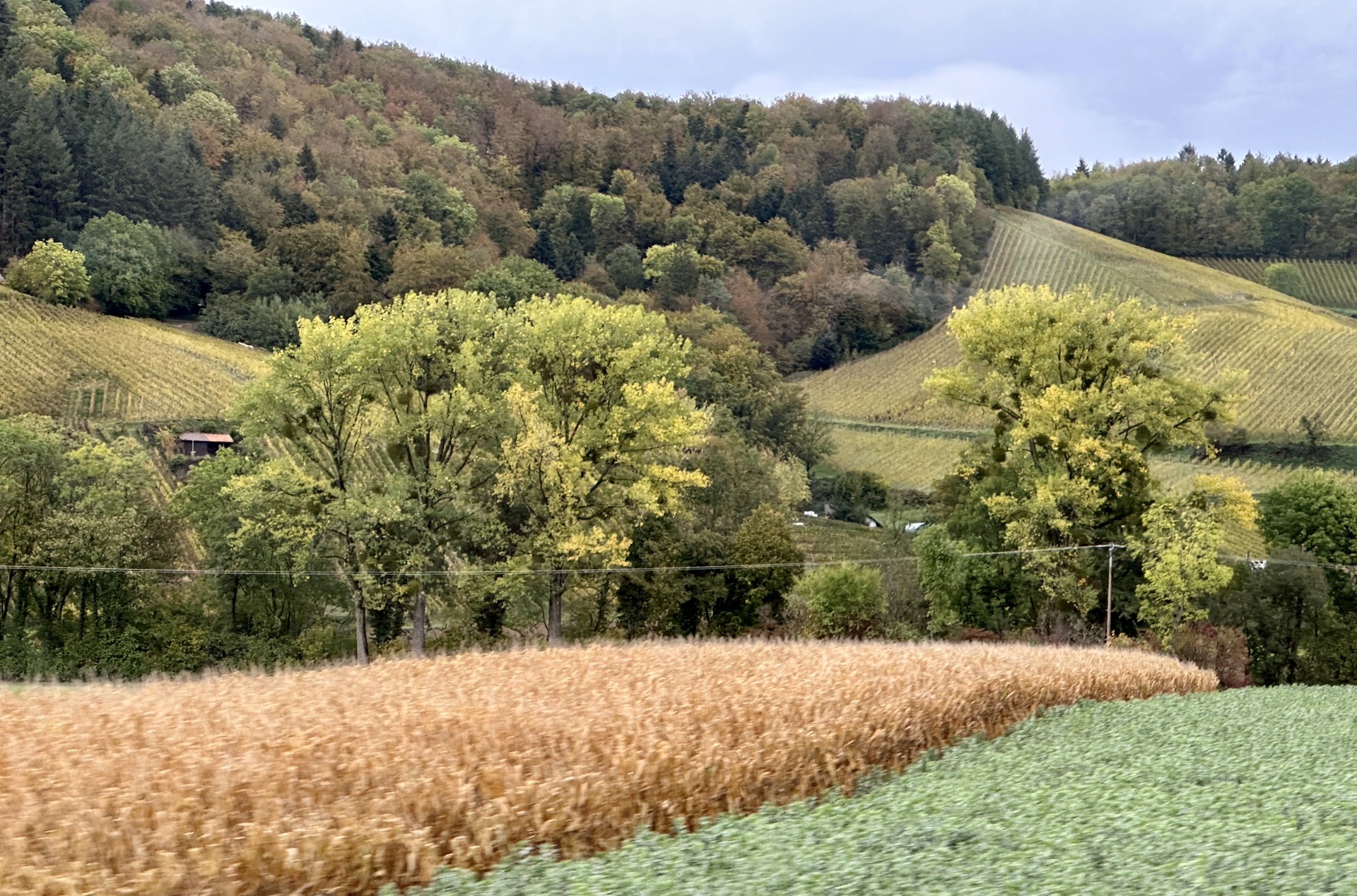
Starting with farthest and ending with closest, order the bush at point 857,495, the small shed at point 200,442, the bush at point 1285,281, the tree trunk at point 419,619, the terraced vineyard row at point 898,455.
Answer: the bush at point 1285,281 → the terraced vineyard row at point 898,455 → the bush at point 857,495 → the small shed at point 200,442 → the tree trunk at point 419,619

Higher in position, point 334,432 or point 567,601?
point 334,432

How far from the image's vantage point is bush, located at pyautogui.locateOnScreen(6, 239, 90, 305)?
269 ft

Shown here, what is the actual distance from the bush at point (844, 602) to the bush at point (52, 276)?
57312 millimetres

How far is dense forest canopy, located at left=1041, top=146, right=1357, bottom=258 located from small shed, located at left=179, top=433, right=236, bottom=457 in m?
112

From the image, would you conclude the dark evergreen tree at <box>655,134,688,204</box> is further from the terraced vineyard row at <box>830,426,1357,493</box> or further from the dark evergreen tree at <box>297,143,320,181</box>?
the terraced vineyard row at <box>830,426,1357,493</box>

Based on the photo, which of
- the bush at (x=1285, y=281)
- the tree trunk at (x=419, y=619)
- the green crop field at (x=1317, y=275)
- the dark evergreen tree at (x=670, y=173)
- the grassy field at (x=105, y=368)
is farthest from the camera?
the dark evergreen tree at (x=670, y=173)

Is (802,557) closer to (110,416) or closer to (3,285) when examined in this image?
(110,416)

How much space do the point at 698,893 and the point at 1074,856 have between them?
258 cm

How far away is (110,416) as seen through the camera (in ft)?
220

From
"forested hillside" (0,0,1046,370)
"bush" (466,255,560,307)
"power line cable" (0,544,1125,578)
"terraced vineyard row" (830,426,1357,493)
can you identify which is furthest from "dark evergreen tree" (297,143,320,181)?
"power line cable" (0,544,1125,578)

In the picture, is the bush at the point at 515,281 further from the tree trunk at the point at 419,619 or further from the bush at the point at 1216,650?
the bush at the point at 1216,650

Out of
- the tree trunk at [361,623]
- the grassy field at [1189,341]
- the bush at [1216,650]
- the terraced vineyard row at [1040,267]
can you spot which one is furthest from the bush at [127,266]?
the terraced vineyard row at [1040,267]

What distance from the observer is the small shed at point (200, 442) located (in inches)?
2549

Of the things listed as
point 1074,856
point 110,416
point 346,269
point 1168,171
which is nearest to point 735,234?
point 346,269
